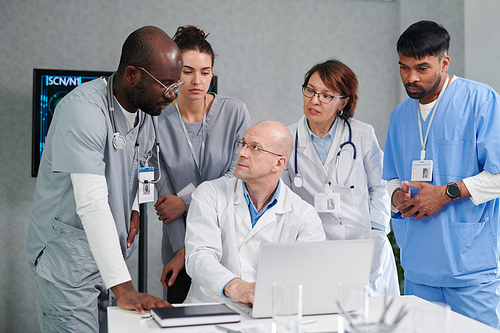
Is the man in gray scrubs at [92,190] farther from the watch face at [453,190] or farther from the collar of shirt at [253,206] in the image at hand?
the watch face at [453,190]

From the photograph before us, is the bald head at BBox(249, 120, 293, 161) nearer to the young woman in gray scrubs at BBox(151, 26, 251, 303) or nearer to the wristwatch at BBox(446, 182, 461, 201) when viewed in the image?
the young woman in gray scrubs at BBox(151, 26, 251, 303)

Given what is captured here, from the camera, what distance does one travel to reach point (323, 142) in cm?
256

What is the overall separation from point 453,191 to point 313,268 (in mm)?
868

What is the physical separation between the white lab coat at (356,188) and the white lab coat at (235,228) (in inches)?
16.6

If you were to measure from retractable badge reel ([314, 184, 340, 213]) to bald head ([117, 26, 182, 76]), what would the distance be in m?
1.17

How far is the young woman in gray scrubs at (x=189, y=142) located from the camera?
7.35 ft

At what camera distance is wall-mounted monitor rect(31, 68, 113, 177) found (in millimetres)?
3527

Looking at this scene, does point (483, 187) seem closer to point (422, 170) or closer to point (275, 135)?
point (422, 170)

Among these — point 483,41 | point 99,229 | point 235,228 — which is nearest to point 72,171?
point 99,229

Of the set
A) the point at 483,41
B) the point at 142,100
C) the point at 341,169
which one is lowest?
the point at 341,169

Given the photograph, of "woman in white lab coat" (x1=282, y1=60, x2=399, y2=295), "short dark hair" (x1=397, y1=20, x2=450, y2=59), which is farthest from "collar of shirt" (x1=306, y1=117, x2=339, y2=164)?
"short dark hair" (x1=397, y1=20, x2=450, y2=59)

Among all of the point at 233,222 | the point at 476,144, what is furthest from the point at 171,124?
the point at 476,144

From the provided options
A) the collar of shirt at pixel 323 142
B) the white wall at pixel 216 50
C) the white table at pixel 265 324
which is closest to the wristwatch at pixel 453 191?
the white table at pixel 265 324

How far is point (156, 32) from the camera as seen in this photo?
167 centimetres
